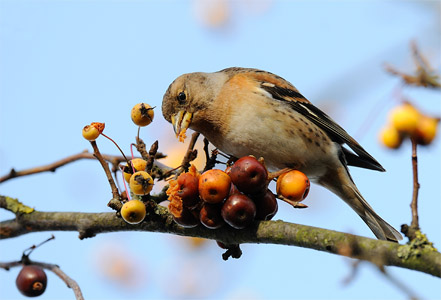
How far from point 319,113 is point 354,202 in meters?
0.99

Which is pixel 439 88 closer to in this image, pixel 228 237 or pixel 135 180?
pixel 228 237

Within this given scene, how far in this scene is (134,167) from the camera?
379cm

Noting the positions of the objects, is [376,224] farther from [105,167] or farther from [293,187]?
[105,167]

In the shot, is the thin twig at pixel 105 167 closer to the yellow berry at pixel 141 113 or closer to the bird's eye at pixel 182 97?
the yellow berry at pixel 141 113

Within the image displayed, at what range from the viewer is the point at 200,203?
140 inches

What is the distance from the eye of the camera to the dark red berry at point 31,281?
4.13 meters

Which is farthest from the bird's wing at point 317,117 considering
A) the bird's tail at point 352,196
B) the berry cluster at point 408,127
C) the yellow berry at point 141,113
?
the yellow berry at point 141,113

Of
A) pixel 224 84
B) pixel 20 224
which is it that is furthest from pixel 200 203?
pixel 224 84

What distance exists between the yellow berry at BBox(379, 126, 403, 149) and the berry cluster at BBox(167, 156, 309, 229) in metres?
1.02

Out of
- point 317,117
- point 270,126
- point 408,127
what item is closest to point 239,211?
point 408,127

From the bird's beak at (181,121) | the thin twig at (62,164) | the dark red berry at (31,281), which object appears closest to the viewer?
the dark red berry at (31,281)

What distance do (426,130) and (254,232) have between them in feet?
4.47

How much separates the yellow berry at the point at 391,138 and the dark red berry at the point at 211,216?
1.39 meters

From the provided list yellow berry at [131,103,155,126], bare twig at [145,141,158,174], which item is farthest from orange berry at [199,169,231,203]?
yellow berry at [131,103,155,126]
